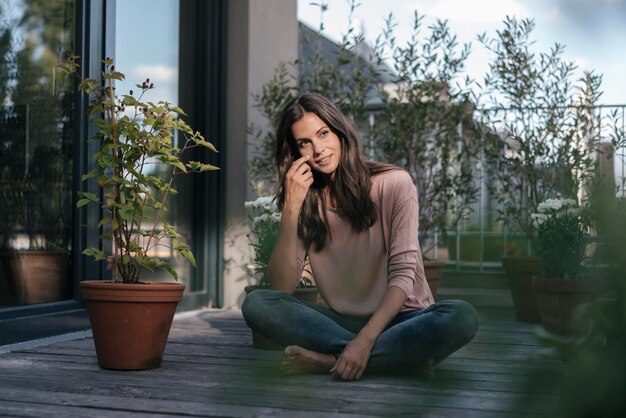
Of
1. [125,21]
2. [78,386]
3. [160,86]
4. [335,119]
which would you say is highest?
[125,21]

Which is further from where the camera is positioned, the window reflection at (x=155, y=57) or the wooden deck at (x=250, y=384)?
the window reflection at (x=155, y=57)

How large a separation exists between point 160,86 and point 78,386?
246 cm

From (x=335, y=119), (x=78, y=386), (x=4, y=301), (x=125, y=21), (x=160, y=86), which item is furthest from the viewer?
(x=160, y=86)

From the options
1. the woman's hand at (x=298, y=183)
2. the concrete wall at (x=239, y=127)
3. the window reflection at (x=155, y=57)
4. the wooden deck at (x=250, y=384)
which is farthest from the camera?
the concrete wall at (x=239, y=127)

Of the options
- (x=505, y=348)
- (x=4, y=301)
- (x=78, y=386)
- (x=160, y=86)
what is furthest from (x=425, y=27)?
(x=505, y=348)

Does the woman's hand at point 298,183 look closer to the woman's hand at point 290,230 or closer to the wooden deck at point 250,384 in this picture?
the woman's hand at point 290,230

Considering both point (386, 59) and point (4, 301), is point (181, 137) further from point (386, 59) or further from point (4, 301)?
point (4, 301)

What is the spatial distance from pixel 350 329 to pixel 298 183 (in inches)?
20.2

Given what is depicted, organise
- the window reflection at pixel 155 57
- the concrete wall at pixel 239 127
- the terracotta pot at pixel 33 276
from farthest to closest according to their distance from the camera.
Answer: the concrete wall at pixel 239 127, the window reflection at pixel 155 57, the terracotta pot at pixel 33 276

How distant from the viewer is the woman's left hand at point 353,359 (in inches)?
90.7

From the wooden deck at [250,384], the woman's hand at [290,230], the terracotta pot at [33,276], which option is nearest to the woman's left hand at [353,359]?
the wooden deck at [250,384]

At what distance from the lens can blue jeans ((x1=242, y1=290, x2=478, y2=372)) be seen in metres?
2.37

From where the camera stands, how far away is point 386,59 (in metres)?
4.61

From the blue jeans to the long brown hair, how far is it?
23 centimetres
